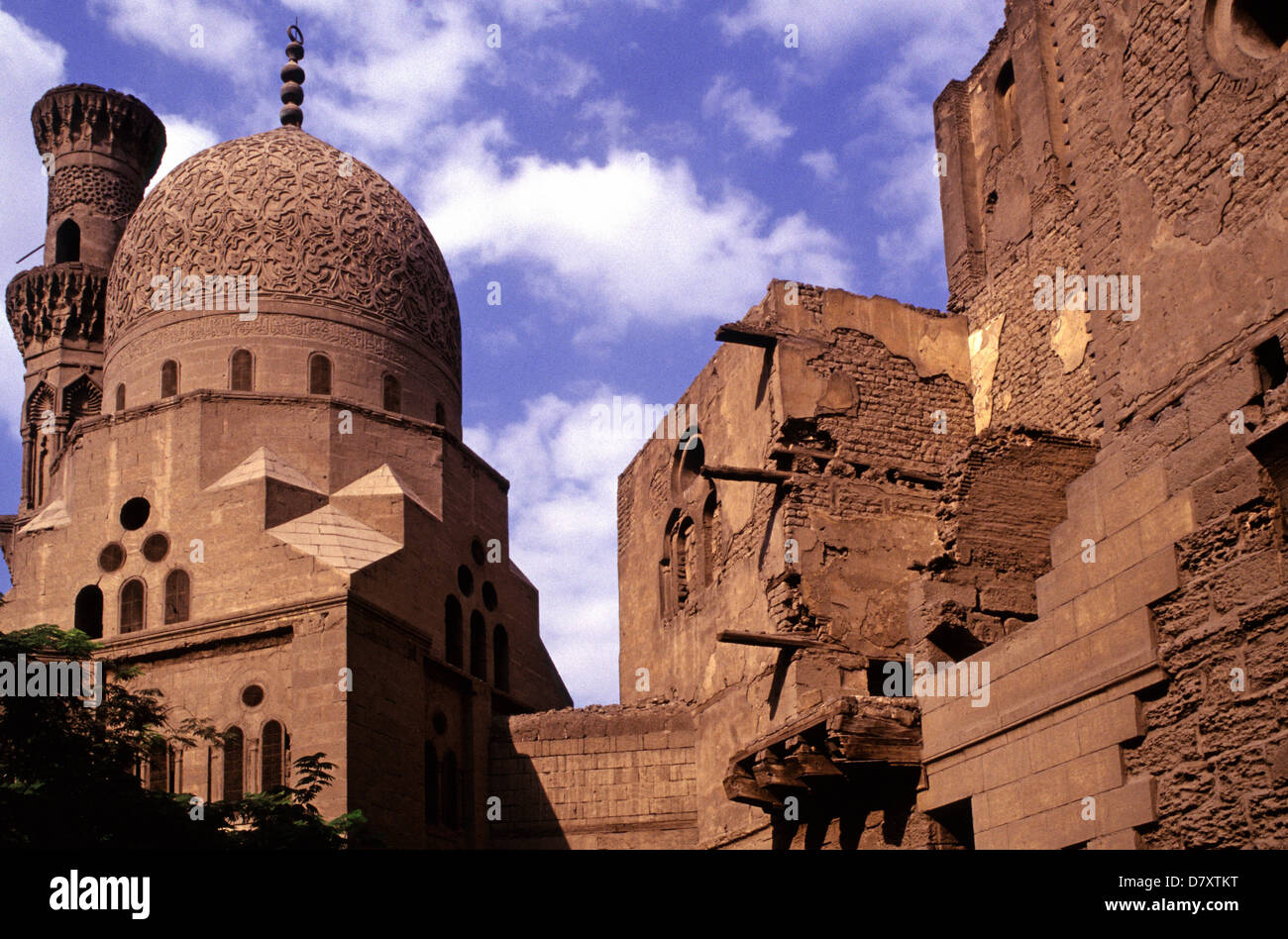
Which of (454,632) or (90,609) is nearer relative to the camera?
(90,609)

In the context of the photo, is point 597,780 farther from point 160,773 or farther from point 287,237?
point 287,237

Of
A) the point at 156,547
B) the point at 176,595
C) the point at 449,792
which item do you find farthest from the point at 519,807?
the point at 156,547

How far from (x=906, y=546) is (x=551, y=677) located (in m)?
10.6

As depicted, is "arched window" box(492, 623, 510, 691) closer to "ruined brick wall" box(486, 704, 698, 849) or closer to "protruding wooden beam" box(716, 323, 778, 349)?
"ruined brick wall" box(486, 704, 698, 849)

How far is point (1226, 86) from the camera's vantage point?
1334 centimetres

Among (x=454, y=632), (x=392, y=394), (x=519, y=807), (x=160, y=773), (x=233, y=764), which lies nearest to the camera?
(x=233, y=764)

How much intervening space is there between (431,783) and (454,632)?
3176 millimetres

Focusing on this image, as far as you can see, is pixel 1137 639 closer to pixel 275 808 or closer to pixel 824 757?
pixel 824 757

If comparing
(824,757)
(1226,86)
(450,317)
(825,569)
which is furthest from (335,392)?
(1226,86)

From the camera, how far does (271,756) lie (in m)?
19.8

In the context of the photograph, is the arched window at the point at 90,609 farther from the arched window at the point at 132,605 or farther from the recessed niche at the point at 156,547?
the recessed niche at the point at 156,547

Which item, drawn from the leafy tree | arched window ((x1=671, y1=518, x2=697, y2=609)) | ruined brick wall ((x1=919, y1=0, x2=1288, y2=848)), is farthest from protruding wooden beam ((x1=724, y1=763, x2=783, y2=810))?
arched window ((x1=671, y1=518, x2=697, y2=609))

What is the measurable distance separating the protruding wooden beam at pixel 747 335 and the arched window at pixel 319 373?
9756mm

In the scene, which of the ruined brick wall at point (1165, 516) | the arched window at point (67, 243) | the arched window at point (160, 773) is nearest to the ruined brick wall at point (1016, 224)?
the ruined brick wall at point (1165, 516)
